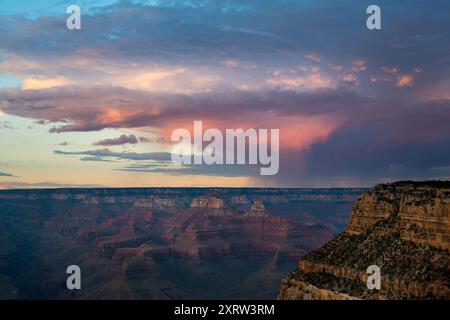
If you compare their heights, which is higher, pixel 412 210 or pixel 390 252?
pixel 412 210

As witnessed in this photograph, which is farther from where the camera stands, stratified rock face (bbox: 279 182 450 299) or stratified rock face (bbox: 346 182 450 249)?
stratified rock face (bbox: 346 182 450 249)

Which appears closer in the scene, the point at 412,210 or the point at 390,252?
the point at 390,252

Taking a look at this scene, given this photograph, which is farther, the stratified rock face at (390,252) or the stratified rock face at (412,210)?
the stratified rock face at (412,210)
